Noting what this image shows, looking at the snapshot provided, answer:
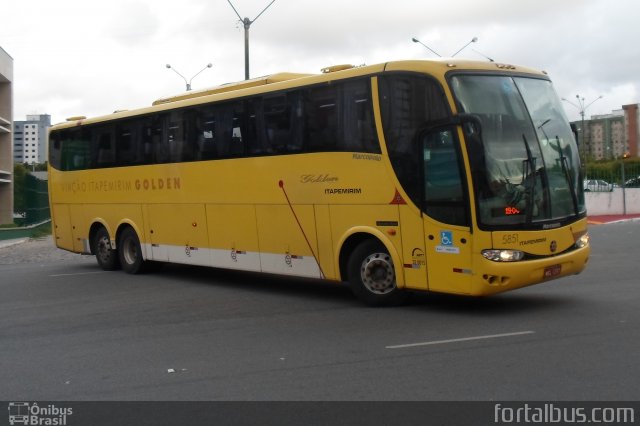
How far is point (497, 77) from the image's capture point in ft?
33.6

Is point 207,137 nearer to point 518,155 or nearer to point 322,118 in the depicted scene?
point 322,118

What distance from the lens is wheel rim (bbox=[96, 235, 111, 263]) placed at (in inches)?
675

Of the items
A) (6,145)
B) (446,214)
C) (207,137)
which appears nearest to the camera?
(446,214)

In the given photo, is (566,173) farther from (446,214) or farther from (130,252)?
(130,252)

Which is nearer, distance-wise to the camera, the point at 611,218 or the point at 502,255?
the point at 502,255

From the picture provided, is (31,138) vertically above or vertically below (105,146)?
above

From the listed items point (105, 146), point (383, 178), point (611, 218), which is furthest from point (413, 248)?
point (611, 218)

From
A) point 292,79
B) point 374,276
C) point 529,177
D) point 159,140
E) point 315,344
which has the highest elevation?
point 292,79

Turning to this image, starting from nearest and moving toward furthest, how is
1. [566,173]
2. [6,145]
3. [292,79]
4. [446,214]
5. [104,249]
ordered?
[446,214] → [566,173] → [292,79] → [104,249] → [6,145]

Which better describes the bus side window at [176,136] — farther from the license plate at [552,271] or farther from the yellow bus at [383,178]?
the license plate at [552,271]

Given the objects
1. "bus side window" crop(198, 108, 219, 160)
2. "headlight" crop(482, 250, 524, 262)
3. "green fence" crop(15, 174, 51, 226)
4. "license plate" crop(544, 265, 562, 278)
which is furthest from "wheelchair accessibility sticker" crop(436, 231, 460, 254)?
"green fence" crop(15, 174, 51, 226)

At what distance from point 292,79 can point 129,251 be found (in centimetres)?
621

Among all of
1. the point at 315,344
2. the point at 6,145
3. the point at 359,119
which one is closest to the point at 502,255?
the point at 315,344

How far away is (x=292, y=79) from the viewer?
41.4 feet
